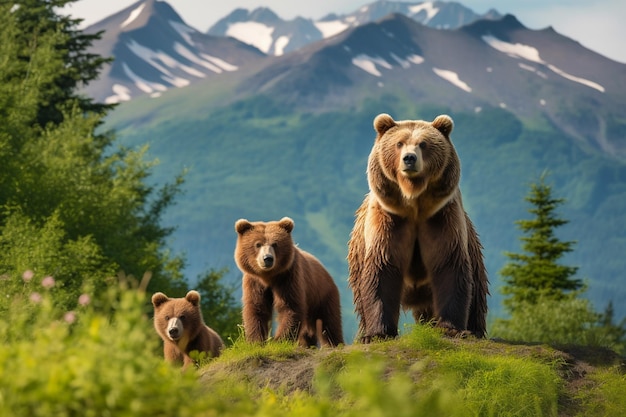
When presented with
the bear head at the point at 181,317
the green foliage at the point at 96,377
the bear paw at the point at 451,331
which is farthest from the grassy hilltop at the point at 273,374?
the bear head at the point at 181,317

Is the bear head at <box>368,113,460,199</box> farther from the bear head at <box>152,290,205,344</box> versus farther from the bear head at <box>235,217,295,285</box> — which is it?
the bear head at <box>152,290,205,344</box>

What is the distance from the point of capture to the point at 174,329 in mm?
9969

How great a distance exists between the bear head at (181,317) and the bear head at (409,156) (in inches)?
93.0

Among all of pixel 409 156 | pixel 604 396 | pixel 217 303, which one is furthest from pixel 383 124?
pixel 217 303

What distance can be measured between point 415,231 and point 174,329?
2.55m

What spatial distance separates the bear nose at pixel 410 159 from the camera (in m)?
8.63

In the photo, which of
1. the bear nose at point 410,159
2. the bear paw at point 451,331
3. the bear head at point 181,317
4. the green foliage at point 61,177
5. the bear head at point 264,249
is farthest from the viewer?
the green foliage at point 61,177

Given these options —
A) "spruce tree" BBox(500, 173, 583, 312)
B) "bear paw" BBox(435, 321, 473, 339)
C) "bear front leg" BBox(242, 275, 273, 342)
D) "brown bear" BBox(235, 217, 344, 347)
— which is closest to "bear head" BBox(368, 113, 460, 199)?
"bear paw" BBox(435, 321, 473, 339)

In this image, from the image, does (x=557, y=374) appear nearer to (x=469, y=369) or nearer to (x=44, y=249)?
(x=469, y=369)

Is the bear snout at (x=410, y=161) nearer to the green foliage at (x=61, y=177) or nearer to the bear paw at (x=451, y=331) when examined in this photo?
the bear paw at (x=451, y=331)

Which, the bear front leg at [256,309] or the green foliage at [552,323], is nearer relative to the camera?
the bear front leg at [256,309]

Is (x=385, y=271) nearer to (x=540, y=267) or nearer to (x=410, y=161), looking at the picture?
(x=410, y=161)

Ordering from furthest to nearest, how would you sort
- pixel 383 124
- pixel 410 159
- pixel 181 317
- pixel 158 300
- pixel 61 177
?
pixel 61 177 → pixel 158 300 → pixel 181 317 → pixel 383 124 → pixel 410 159

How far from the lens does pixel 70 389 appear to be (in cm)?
383
